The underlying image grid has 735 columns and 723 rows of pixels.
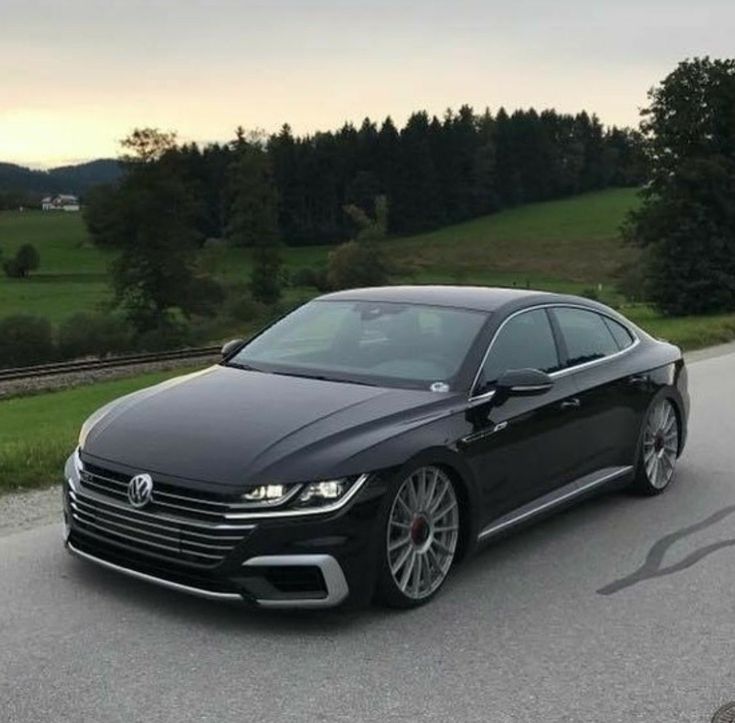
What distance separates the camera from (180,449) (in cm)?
442

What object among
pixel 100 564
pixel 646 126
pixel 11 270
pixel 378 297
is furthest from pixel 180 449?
pixel 11 270

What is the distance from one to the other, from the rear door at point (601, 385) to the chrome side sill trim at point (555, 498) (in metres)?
0.05

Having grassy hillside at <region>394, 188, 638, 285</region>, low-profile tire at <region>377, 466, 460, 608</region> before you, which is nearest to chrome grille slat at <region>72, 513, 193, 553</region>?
low-profile tire at <region>377, 466, 460, 608</region>

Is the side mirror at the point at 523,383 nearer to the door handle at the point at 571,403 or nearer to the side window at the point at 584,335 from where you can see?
the door handle at the point at 571,403

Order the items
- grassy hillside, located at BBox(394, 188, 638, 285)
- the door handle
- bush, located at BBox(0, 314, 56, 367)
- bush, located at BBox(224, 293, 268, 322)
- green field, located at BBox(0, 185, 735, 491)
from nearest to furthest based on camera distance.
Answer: the door handle
bush, located at BBox(0, 314, 56, 367)
bush, located at BBox(224, 293, 268, 322)
green field, located at BBox(0, 185, 735, 491)
grassy hillside, located at BBox(394, 188, 638, 285)

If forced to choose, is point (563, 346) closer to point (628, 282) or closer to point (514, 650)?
point (514, 650)

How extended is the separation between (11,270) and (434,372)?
9134 centimetres

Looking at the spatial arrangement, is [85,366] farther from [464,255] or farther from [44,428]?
[464,255]

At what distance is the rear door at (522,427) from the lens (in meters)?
5.10

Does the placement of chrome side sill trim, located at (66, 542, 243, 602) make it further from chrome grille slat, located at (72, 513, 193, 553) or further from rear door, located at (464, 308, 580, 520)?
rear door, located at (464, 308, 580, 520)

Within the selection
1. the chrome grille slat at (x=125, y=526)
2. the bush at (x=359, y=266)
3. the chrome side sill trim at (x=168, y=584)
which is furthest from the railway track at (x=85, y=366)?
the bush at (x=359, y=266)

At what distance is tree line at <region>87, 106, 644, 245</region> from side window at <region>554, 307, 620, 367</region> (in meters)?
→ 106

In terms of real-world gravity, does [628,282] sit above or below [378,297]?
below

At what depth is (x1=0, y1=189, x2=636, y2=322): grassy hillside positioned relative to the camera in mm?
78500
